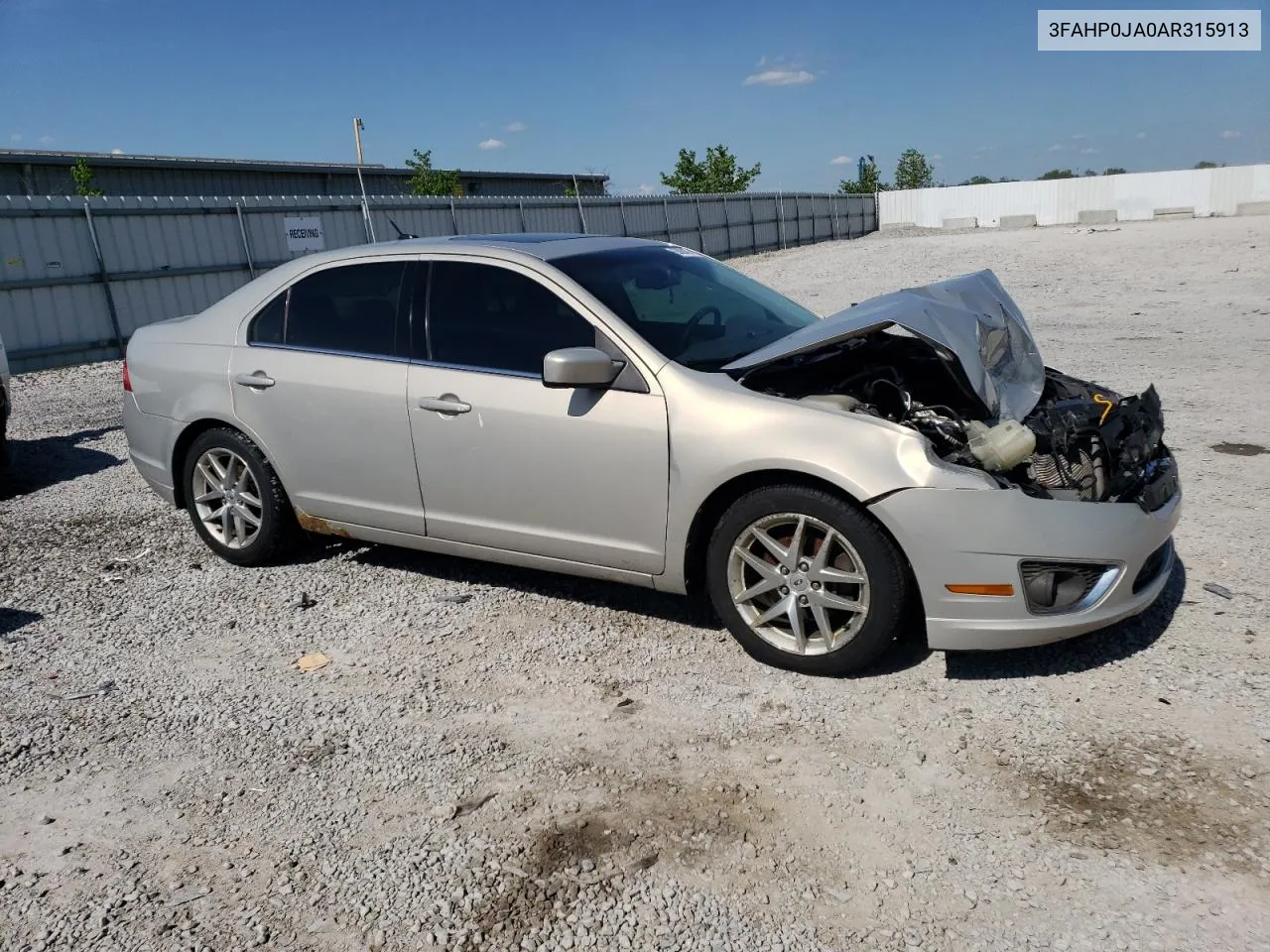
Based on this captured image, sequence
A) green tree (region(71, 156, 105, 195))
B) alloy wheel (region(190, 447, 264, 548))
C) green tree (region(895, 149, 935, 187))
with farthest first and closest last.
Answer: green tree (region(895, 149, 935, 187)), green tree (region(71, 156, 105, 195)), alloy wheel (region(190, 447, 264, 548))

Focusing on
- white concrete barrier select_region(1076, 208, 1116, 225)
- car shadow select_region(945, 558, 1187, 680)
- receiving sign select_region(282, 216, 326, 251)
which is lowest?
car shadow select_region(945, 558, 1187, 680)

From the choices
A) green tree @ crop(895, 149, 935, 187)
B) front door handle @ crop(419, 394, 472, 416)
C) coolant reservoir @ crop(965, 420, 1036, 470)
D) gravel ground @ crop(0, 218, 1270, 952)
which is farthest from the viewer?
green tree @ crop(895, 149, 935, 187)

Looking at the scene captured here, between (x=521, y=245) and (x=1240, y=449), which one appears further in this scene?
(x=1240, y=449)

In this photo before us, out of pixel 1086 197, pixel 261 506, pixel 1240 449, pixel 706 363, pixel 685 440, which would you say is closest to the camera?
pixel 685 440

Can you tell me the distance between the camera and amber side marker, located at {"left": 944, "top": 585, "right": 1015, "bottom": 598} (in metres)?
3.54

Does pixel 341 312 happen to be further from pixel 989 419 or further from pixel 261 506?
pixel 989 419

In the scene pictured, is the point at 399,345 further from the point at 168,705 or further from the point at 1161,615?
the point at 1161,615

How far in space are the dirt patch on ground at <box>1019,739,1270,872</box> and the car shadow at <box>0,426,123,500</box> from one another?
24.1 ft

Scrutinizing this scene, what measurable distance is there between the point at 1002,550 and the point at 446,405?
244cm

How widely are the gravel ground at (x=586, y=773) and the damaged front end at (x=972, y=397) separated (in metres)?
0.73

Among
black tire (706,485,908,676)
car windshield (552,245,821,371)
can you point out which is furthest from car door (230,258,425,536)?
black tire (706,485,908,676)

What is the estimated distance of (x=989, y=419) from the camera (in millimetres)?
3998

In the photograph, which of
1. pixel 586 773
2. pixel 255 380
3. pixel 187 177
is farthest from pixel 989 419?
pixel 187 177

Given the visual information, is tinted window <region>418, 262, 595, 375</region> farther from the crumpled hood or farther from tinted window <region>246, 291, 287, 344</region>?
tinted window <region>246, 291, 287, 344</region>
